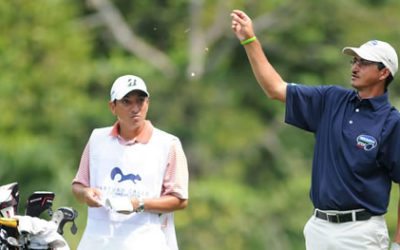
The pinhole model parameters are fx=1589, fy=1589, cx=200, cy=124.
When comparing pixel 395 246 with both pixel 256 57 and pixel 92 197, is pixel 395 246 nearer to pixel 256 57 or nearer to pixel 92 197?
pixel 256 57

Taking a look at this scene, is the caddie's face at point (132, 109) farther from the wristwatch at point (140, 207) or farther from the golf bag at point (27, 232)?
the golf bag at point (27, 232)

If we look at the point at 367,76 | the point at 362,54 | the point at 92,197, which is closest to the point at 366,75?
the point at 367,76

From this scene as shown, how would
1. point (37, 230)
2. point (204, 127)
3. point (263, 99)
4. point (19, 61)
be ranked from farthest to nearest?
point (263, 99), point (204, 127), point (19, 61), point (37, 230)

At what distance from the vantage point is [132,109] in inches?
352

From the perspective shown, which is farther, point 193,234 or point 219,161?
point 219,161

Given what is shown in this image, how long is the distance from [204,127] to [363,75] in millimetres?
21604

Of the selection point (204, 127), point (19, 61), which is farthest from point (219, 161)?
point (19, 61)

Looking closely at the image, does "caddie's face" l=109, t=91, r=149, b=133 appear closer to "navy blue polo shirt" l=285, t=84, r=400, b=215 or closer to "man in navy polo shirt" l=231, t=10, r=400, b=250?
"man in navy polo shirt" l=231, t=10, r=400, b=250

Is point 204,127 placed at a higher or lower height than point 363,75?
lower

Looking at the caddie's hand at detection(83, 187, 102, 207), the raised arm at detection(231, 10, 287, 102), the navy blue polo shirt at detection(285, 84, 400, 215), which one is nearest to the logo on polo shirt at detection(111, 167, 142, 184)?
the caddie's hand at detection(83, 187, 102, 207)

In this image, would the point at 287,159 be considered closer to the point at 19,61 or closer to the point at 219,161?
the point at 219,161

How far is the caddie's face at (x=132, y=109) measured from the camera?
352 inches

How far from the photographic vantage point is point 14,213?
28.7 ft

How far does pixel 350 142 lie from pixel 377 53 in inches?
20.9
